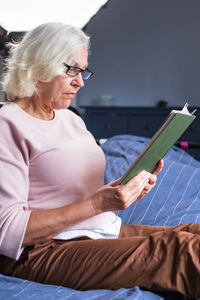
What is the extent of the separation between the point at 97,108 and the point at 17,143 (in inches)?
116

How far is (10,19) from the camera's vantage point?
1.40 metres

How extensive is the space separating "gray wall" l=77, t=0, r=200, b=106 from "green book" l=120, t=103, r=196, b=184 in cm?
336

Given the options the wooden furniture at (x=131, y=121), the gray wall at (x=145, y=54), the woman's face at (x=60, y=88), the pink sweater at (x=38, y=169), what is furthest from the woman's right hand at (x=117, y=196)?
the gray wall at (x=145, y=54)

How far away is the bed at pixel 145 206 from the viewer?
0.91 m

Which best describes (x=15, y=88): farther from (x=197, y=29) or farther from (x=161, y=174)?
(x=197, y=29)

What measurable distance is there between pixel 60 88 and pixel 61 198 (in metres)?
0.30

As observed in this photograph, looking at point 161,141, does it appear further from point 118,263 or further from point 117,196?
point 118,263

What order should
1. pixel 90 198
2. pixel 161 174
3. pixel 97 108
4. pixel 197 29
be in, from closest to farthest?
pixel 90 198
pixel 161 174
pixel 97 108
pixel 197 29

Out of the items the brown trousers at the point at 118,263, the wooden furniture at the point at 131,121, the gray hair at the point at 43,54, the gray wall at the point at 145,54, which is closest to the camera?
the brown trousers at the point at 118,263

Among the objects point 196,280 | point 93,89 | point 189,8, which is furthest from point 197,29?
point 196,280

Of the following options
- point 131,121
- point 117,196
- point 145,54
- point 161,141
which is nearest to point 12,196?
point 117,196

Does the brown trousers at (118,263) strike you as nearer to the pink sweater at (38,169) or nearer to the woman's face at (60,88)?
the pink sweater at (38,169)

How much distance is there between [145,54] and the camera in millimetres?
4375

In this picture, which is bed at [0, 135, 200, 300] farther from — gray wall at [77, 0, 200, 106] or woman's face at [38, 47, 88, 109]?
gray wall at [77, 0, 200, 106]
